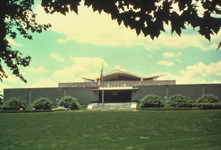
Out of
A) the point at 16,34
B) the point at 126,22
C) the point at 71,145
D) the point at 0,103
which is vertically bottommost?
the point at 71,145

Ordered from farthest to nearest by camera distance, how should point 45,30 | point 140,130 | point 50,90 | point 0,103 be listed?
point 50,90, point 140,130, point 45,30, point 0,103

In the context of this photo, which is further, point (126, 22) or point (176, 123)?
point (176, 123)

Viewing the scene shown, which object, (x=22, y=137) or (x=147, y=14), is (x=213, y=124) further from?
(x=147, y=14)

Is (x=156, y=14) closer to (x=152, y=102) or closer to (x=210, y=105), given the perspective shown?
(x=210, y=105)

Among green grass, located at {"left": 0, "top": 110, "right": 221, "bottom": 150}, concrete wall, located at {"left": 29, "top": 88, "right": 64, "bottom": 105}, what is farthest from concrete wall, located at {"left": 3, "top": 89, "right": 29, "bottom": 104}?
green grass, located at {"left": 0, "top": 110, "right": 221, "bottom": 150}

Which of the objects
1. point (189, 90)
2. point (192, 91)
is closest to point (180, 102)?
point (189, 90)

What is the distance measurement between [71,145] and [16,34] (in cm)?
594

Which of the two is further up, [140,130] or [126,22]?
[126,22]

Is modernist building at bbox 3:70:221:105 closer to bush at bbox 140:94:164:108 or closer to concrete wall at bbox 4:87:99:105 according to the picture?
concrete wall at bbox 4:87:99:105

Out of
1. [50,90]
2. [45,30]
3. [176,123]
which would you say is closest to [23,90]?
→ [50,90]

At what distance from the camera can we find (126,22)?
5.11 meters

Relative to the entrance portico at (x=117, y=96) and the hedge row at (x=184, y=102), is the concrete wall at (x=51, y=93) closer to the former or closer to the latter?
the entrance portico at (x=117, y=96)

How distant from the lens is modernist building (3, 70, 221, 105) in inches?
2117

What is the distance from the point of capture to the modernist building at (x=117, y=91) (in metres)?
53.8
